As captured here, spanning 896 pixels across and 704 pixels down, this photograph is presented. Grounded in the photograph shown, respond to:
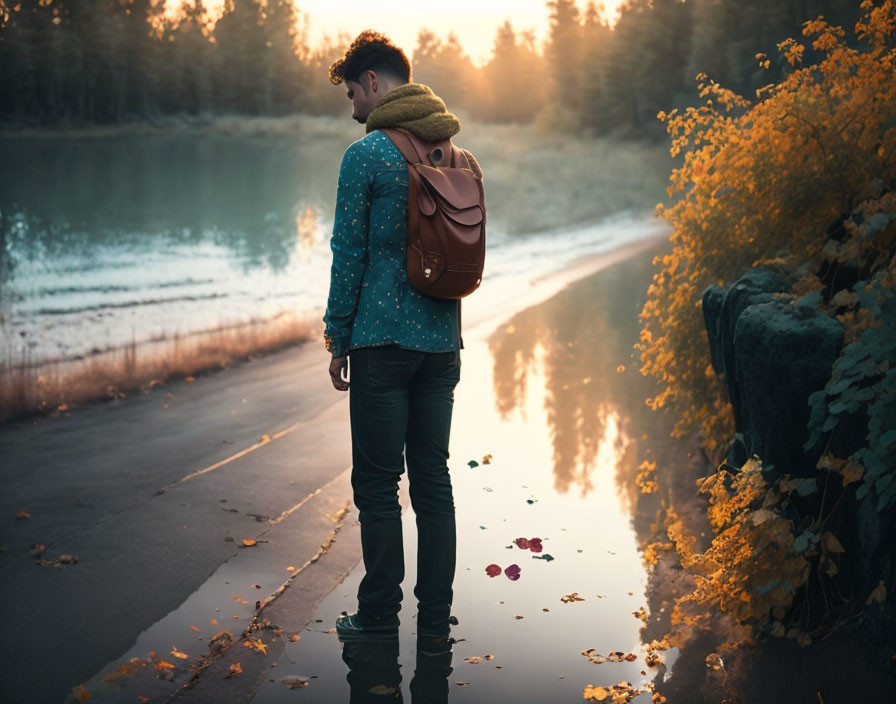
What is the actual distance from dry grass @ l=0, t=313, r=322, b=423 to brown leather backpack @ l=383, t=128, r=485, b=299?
A: 19.1 feet

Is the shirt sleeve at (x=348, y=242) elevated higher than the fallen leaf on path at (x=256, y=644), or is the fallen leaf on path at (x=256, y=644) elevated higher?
the shirt sleeve at (x=348, y=242)

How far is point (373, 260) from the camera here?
12.3 ft

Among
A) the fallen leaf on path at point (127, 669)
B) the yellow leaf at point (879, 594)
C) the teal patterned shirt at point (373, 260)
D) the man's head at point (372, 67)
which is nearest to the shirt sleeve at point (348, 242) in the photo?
the teal patterned shirt at point (373, 260)

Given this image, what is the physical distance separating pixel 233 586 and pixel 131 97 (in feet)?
257

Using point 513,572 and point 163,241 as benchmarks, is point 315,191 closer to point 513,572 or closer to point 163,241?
point 163,241

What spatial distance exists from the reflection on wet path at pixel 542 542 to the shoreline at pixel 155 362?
3.17m

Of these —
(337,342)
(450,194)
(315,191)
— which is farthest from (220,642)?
(315,191)

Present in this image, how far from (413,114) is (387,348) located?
0.90m

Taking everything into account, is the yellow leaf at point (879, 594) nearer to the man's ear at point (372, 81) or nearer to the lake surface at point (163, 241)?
the man's ear at point (372, 81)

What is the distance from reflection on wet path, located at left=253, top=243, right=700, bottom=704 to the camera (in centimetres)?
374

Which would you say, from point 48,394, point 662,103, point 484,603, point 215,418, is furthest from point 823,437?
point 662,103

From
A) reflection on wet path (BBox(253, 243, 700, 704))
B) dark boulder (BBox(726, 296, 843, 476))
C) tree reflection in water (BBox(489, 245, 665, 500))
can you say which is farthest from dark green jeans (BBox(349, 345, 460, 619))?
tree reflection in water (BBox(489, 245, 665, 500))

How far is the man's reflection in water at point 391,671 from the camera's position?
3.52 meters

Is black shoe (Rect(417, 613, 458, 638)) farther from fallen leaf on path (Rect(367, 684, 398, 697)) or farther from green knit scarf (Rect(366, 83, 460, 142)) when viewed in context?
green knit scarf (Rect(366, 83, 460, 142))
